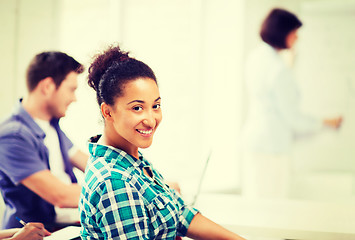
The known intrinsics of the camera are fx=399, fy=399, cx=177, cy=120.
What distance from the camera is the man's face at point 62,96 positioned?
1.69m

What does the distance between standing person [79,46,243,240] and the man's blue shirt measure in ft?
1.67

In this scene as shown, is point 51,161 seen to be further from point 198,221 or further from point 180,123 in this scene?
point 180,123

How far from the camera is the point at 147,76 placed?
1112 mm

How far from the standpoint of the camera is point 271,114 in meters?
2.75

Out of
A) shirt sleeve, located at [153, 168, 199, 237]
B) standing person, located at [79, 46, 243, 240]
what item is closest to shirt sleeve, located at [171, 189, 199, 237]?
shirt sleeve, located at [153, 168, 199, 237]

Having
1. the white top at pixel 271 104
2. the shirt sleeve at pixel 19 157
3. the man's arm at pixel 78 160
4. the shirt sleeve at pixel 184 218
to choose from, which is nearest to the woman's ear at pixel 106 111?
the shirt sleeve at pixel 184 218

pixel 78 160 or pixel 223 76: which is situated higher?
pixel 223 76

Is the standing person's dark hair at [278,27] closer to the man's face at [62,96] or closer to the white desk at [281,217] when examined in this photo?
the white desk at [281,217]

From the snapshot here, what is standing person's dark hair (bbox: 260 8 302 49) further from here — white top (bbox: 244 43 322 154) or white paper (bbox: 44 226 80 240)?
white paper (bbox: 44 226 80 240)

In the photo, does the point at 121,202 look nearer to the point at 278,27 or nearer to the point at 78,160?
the point at 78,160

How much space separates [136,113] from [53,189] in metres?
0.67

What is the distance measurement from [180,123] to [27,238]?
182 centimetres

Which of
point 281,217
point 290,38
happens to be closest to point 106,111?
point 281,217

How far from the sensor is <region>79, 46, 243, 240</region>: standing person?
3.14 ft
